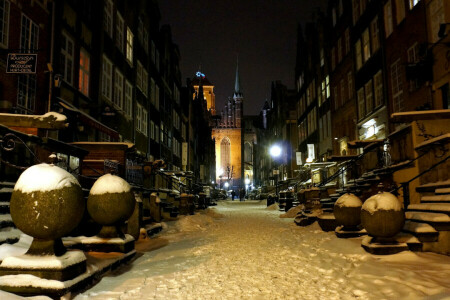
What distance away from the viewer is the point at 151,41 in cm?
2772

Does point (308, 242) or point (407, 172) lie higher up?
point (407, 172)

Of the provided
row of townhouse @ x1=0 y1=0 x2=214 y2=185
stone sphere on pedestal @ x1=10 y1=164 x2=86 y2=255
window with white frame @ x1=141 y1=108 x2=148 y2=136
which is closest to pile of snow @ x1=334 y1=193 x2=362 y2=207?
stone sphere on pedestal @ x1=10 y1=164 x2=86 y2=255

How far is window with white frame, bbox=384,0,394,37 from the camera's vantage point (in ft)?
64.2

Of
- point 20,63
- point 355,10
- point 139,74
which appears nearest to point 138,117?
point 139,74

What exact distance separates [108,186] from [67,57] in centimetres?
857

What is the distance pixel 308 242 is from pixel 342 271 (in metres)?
3.49

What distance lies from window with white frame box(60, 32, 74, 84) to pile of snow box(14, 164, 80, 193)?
31.8 feet

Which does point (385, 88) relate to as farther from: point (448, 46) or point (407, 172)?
point (407, 172)

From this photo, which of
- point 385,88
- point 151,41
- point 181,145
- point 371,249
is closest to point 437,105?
point 385,88

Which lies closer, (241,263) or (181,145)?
(241,263)

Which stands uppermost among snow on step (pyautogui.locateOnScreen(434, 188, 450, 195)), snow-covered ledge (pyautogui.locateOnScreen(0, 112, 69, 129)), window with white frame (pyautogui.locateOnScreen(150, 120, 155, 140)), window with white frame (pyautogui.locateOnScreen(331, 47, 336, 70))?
window with white frame (pyautogui.locateOnScreen(331, 47, 336, 70))

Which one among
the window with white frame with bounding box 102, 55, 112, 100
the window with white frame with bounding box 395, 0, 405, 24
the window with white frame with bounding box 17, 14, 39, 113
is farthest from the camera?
the window with white frame with bounding box 395, 0, 405, 24

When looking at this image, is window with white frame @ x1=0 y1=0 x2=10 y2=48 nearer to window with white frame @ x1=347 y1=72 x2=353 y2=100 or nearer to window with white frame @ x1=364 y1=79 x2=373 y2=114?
window with white frame @ x1=364 y1=79 x2=373 y2=114

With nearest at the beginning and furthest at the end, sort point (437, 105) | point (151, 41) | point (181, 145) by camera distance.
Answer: point (437, 105)
point (151, 41)
point (181, 145)
